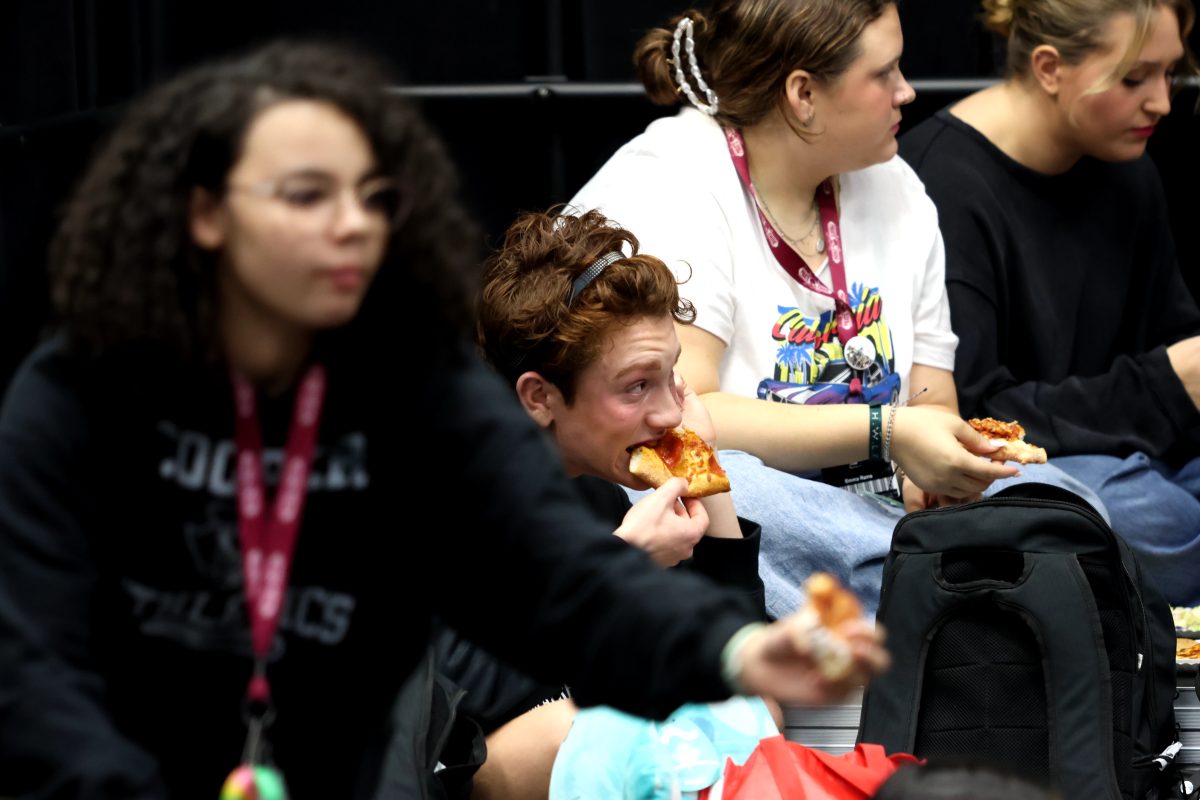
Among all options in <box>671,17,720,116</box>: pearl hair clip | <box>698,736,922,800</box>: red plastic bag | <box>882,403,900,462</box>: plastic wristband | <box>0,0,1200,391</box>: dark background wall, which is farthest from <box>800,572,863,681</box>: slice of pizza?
<box>0,0,1200,391</box>: dark background wall

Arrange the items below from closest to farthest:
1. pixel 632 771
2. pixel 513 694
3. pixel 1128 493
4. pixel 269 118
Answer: pixel 269 118 < pixel 632 771 < pixel 513 694 < pixel 1128 493

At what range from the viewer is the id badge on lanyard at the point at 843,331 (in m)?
3.40

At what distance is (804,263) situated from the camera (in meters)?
3.46

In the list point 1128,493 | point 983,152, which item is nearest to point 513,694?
point 1128,493

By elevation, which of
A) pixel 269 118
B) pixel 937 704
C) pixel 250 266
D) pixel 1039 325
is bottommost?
pixel 937 704

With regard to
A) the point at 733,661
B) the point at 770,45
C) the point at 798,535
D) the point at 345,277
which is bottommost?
the point at 798,535

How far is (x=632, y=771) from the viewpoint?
2.41m

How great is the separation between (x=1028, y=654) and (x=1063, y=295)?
1.38m

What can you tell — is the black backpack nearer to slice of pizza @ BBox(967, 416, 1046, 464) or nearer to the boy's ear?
slice of pizza @ BBox(967, 416, 1046, 464)

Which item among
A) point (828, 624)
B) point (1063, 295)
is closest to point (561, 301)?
point (828, 624)

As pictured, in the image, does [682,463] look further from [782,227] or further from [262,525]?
[262,525]

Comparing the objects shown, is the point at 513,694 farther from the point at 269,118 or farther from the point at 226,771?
the point at 269,118

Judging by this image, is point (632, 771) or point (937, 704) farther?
point (937, 704)

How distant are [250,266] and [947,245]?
8.36 ft
